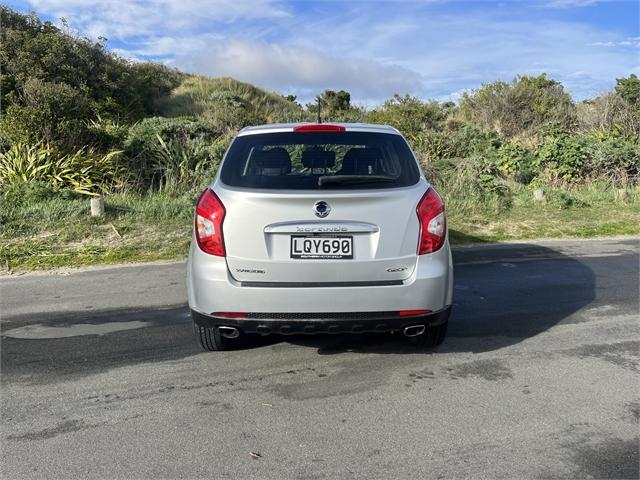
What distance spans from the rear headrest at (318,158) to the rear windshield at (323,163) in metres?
0.01

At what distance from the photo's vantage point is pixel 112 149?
40.8ft

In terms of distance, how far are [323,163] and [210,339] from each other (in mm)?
1611

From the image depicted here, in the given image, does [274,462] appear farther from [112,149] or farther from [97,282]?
[112,149]

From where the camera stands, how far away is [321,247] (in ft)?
11.7

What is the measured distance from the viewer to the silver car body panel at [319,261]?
140 inches

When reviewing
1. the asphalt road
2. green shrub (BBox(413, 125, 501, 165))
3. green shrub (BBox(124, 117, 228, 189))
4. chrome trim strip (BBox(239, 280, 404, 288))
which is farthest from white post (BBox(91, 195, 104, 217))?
green shrub (BBox(413, 125, 501, 165))

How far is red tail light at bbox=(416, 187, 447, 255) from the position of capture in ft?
12.1

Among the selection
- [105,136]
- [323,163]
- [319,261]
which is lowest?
[319,261]

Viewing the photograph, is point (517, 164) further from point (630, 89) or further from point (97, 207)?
point (630, 89)

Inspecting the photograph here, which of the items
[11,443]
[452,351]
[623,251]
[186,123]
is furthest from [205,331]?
[186,123]

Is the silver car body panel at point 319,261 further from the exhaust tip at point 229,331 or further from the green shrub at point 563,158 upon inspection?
the green shrub at point 563,158

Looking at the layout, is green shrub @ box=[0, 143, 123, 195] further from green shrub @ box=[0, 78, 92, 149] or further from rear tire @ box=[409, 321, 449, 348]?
rear tire @ box=[409, 321, 449, 348]

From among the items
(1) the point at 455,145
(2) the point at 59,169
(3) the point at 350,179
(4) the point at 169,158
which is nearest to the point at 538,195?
(1) the point at 455,145

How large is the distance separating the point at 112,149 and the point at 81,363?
9278 mm
